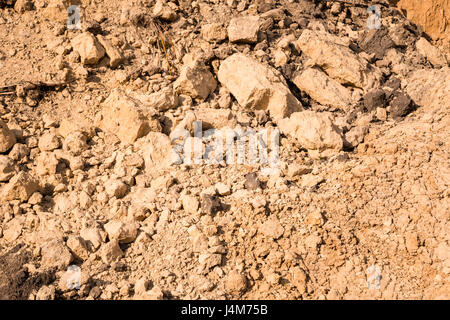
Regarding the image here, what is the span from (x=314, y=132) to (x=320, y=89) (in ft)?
2.26

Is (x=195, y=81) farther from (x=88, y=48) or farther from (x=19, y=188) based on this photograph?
(x=19, y=188)

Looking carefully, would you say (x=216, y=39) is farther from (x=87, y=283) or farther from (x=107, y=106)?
(x=87, y=283)

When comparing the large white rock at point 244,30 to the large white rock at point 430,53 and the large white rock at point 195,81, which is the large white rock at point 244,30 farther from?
the large white rock at point 430,53

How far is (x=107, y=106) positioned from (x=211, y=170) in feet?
3.37

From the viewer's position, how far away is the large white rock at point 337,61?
4145mm

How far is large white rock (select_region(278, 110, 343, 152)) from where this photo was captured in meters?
3.59

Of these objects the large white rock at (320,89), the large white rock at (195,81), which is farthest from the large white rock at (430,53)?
the large white rock at (195,81)

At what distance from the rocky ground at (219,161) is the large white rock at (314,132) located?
13 mm

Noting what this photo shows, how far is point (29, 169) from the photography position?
3326mm

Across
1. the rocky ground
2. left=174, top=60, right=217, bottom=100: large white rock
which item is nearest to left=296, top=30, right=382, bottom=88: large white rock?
the rocky ground

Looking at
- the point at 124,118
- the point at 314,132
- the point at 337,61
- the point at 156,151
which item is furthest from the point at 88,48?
the point at 337,61

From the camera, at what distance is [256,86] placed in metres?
3.76

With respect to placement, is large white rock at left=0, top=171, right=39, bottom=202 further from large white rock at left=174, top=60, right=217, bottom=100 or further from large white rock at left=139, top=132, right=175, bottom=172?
large white rock at left=174, top=60, right=217, bottom=100

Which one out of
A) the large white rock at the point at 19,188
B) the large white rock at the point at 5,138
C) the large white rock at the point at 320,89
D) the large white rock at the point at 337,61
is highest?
the large white rock at the point at 337,61
